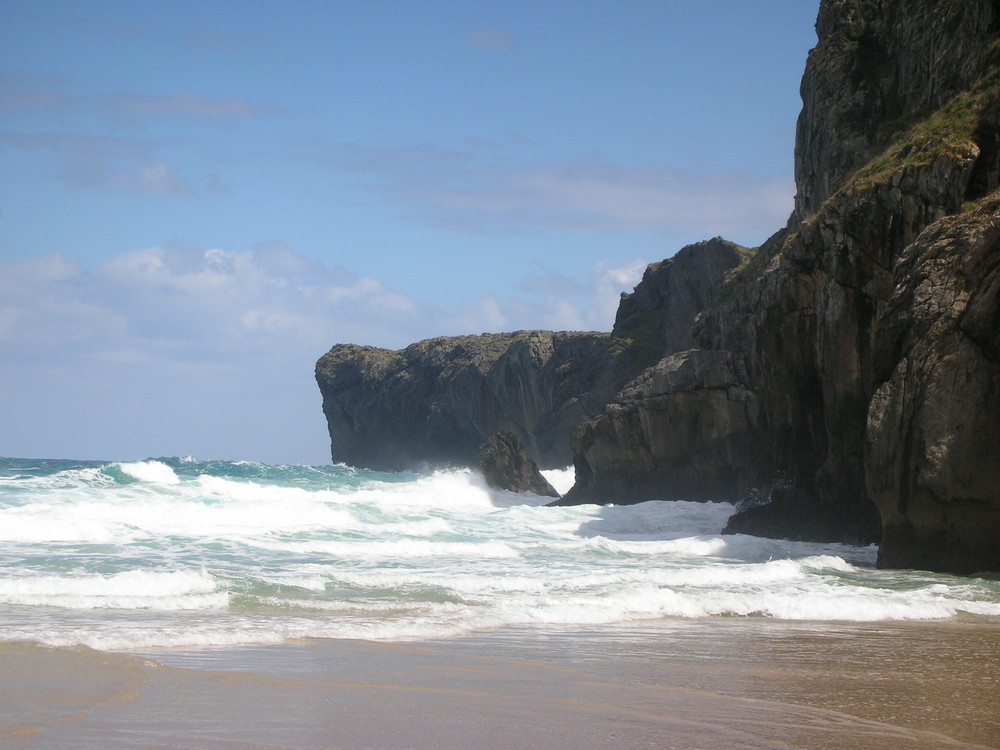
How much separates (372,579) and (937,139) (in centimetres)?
1469

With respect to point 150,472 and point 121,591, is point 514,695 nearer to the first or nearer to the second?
point 121,591

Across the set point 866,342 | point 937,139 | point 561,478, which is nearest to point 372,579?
point 866,342

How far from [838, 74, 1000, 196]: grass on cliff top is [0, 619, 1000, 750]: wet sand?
12.7 meters

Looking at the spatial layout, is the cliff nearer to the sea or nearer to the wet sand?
the sea

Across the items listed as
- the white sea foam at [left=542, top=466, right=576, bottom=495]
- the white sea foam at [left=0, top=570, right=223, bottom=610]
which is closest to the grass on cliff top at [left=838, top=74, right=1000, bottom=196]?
the white sea foam at [left=0, top=570, right=223, bottom=610]

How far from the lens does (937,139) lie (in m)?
20.6

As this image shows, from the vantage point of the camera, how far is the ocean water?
1147cm

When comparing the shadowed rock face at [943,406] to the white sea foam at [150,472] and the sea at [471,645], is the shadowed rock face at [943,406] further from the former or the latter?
the white sea foam at [150,472]

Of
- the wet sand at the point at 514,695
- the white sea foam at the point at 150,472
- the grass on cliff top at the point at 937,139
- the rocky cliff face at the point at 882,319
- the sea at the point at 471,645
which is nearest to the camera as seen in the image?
the wet sand at the point at 514,695

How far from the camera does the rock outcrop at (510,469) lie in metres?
52.7

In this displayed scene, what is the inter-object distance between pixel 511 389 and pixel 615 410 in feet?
115

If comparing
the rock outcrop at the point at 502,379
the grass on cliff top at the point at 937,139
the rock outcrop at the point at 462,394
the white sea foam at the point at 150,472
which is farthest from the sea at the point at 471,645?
the rock outcrop at the point at 462,394

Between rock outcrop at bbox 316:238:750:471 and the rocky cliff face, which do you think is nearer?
the rocky cliff face

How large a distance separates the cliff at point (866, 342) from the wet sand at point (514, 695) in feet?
23.3
